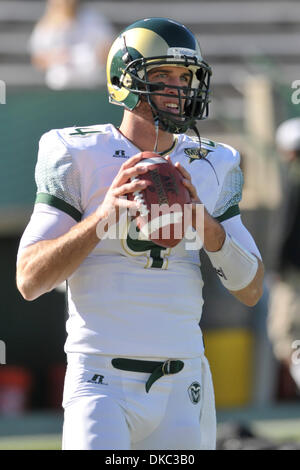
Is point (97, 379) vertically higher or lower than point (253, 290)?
lower

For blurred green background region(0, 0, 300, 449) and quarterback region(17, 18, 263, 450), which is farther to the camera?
blurred green background region(0, 0, 300, 449)

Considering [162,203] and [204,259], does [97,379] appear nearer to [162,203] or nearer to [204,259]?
[162,203]

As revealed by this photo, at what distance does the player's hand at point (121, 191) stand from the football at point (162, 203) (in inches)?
0.9

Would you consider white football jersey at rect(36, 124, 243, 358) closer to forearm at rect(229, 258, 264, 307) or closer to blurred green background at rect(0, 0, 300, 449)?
forearm at rect(229, 258, 264, 307)

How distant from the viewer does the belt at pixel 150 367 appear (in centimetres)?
290

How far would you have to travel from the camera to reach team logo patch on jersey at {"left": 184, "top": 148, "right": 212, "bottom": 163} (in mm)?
3178

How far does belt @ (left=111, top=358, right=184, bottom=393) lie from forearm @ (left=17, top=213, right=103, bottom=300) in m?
0.29

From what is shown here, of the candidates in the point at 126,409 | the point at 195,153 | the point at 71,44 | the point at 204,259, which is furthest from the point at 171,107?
the point at 71,44

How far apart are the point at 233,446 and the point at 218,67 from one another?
4844 mm

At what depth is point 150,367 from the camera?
2.93m

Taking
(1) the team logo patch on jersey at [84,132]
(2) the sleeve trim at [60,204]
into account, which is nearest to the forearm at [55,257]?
(2) the sleeve trim at [60,204]

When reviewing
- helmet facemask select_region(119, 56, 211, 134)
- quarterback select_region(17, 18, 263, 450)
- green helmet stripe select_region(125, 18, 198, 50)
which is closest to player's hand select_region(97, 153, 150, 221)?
quarterback select_region(17, 18, 263, 450)

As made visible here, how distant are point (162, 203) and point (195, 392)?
0.61 meters

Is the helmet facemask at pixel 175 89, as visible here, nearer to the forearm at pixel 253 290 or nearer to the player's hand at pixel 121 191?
the player's hand at pixel 121 191
